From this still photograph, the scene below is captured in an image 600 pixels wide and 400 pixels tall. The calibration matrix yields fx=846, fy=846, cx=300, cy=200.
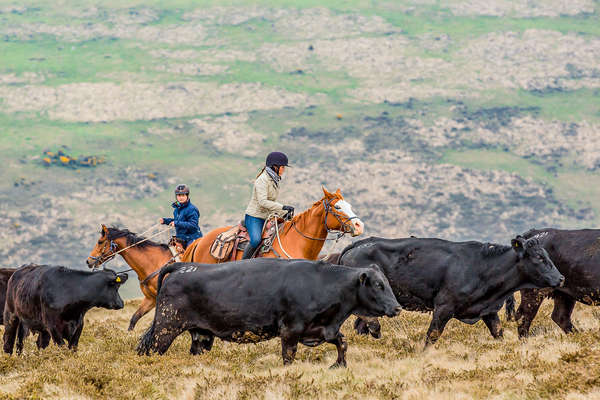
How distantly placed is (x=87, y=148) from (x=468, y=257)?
152 metres

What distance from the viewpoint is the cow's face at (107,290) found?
1716 centimetres

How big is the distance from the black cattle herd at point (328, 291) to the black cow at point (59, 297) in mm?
20

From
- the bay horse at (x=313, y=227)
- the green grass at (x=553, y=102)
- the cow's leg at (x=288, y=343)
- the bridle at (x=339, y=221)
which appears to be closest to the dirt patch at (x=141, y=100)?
the green grass at (x=553, y=102)

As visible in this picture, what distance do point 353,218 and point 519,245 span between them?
314cm

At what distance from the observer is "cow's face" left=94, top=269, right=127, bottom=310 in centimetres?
1716

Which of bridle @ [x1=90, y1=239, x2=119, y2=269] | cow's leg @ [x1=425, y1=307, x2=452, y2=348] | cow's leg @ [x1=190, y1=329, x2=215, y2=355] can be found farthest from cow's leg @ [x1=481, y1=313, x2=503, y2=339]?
bridle @ [x1=90, y1=239, x2=119, y2=269]

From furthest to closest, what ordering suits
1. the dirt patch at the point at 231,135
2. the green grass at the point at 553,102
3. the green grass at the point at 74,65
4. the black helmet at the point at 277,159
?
the green grass at the point at 74,65 < the green grass at the point at 553,102 < the dirt patch at the point at 231,135 < the black helmet at the point at 277,159

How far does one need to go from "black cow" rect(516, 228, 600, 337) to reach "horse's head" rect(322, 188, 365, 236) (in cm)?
381

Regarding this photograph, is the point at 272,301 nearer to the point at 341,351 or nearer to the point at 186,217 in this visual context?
the point at 341,351

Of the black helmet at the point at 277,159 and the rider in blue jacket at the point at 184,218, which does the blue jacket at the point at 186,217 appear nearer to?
the rider in blue jacket at the point at 184,218

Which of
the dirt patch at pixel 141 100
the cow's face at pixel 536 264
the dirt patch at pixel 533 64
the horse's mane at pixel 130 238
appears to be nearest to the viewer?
the cow's face at pixel 536 264

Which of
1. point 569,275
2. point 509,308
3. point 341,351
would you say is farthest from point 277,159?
point 509,308

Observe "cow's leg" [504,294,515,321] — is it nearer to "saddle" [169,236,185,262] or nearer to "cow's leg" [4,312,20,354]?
"saddle" [169,236,185,262]

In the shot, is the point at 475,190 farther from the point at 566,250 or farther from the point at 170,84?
the point at 566,250
